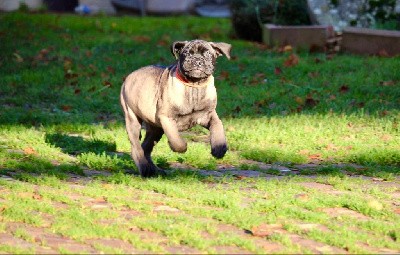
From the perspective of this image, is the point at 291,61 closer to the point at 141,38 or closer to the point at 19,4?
the point at 141,38

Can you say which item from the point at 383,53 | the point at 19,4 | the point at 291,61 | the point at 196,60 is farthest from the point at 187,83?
the point at 19,4

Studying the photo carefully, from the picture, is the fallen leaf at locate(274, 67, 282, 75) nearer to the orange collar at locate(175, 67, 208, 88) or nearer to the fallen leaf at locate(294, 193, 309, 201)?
the orange collar at locate(175, 67, 208, 88)

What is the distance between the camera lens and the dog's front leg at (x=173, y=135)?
27.4 feet

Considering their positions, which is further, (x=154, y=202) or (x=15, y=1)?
(x=15, y=1)

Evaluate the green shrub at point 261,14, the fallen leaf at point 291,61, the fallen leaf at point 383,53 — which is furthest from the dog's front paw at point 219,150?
the green shrub at point 261,14

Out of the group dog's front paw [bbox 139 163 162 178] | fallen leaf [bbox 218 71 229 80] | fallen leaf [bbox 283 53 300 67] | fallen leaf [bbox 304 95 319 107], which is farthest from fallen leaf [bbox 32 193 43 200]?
fallen leaf [bbox 283 53 300 67]

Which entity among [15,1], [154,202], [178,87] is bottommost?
[15,1]

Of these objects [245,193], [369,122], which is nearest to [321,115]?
[369,122]

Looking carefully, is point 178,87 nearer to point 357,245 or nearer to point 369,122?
point 357,245

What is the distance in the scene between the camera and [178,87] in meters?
8.40

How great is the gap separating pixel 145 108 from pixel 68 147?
1789 millimetres

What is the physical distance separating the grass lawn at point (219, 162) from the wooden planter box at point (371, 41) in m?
0.50

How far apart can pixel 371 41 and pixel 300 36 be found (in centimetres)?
148

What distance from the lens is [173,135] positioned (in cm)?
836
